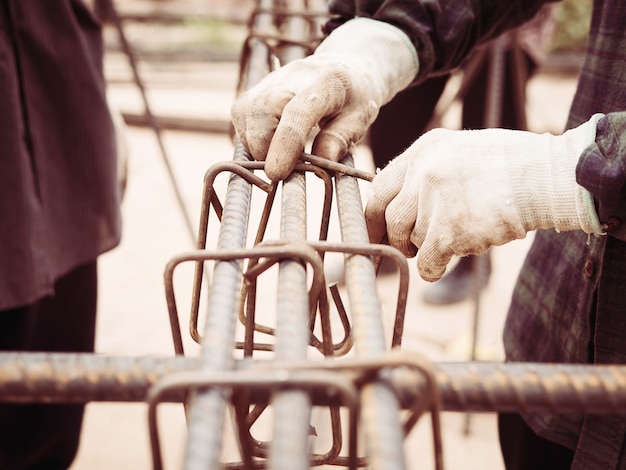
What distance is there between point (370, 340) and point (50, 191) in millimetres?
1146

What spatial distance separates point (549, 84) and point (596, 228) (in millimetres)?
5109

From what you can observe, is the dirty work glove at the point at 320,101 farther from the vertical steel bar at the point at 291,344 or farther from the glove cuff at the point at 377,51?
the vertical steel bar at the point at 291,344

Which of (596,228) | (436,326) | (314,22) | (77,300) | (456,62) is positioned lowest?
(436,326)

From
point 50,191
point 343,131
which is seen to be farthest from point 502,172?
point 50,191

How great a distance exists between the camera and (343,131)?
0.97m

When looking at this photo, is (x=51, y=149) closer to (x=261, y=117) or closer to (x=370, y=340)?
(x=261, y=117)

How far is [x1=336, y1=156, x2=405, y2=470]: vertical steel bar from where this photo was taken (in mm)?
467

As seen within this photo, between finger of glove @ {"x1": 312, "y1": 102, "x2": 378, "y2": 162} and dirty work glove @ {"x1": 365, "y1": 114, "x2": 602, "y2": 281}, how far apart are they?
0.44 ft

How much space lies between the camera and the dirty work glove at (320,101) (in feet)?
2.90

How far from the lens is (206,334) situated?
1.84 feet

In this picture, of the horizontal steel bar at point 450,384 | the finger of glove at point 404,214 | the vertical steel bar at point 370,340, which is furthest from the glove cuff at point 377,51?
the horizontal steel bar at point 450,384

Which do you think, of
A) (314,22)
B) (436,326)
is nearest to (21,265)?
(314,22)

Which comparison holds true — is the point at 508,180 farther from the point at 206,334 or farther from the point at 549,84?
the point at 549,84

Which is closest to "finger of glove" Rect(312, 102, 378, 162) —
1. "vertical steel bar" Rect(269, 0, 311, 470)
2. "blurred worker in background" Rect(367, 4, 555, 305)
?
"vertical steel bar" Rect(269, 0, 311, 470)
